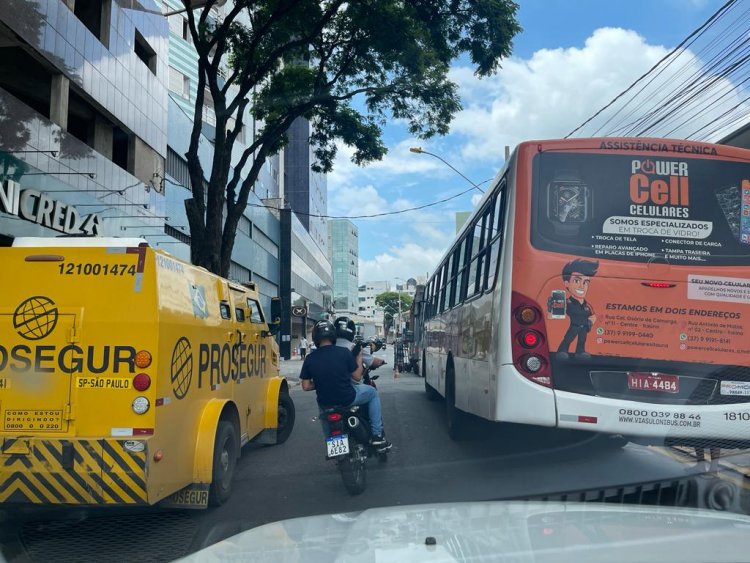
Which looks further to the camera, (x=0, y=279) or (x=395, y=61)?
(x=395, y=61)

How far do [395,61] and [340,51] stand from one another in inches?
61.9

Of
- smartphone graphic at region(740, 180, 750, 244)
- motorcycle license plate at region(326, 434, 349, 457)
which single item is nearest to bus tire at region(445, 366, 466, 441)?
motorcycle license plate at region(326, 434, 349, 457)

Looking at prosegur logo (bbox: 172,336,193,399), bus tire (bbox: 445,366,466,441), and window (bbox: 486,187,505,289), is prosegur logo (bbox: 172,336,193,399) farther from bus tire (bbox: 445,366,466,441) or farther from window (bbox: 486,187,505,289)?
bus tire (bbox: 445,366,466,441)

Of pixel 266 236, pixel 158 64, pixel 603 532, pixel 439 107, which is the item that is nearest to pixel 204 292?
pixel 603 532

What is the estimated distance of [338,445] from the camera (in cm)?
584

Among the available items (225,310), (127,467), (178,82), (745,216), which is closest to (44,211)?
(225,310)

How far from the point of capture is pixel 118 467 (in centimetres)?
432

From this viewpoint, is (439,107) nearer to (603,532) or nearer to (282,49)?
(282,49)

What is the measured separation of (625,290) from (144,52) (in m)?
18.1

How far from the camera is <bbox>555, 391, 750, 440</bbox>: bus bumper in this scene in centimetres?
495

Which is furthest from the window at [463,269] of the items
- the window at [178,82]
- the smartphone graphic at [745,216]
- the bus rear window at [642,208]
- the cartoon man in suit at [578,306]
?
the window at [178,82]

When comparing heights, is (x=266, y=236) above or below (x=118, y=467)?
above

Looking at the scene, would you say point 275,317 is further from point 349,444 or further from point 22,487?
point 22,487

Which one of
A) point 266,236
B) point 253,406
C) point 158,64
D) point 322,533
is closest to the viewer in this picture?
point 322,533
